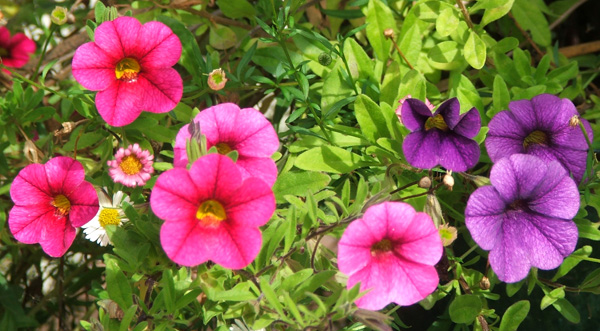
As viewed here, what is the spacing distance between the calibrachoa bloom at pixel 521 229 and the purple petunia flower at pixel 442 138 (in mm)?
55

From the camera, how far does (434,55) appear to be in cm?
131

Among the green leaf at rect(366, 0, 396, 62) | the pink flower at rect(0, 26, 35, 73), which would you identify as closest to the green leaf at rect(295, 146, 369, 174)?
the green leaf at rect(366, 0, 396, 62)

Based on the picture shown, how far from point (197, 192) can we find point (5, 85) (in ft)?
3.21

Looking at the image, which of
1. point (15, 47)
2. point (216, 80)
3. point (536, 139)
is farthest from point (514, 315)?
point (15, 47)

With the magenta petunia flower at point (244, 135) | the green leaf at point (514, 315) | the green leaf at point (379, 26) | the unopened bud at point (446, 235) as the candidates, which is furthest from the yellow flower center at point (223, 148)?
the green leaf at point (514, 315)

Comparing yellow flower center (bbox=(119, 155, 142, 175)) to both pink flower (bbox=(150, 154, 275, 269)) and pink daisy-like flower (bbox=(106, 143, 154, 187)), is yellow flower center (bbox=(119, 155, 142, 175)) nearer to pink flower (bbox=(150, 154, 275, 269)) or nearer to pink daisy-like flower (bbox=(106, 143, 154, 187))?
pink daisy-like flower (bbox=(106, 143, 154, 187))

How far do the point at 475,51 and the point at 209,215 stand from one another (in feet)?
2.14

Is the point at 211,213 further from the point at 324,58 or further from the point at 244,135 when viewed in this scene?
the point at 324,58

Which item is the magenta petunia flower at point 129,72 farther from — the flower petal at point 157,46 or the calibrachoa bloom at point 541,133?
the calibrachoa bloom at point 541,133

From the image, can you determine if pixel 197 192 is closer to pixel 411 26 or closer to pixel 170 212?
pixel 170 212

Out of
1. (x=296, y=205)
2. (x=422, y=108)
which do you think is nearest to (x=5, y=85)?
(x=296, y=205)

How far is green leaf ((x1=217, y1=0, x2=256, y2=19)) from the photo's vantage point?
4.76 feet

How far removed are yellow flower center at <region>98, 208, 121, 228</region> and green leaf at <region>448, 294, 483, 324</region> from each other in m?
0.61

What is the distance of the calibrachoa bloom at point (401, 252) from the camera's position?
88 centimetres
